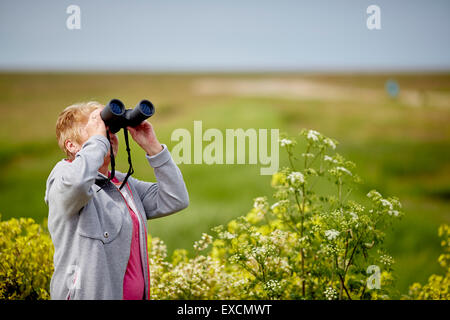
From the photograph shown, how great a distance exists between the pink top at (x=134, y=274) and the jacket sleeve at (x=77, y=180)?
0.32 metres

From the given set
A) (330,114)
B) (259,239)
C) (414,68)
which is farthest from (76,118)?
(414,68)

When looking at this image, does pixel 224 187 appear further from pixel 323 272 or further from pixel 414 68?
pixel 414 68

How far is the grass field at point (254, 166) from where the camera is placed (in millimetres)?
6922

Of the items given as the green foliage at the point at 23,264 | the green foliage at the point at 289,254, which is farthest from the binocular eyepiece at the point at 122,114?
the green foliage at the point at 23,264

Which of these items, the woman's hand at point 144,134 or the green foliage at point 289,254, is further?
the green foliage at point 289,254

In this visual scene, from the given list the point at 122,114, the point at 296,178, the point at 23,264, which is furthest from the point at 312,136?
the point at 23,264

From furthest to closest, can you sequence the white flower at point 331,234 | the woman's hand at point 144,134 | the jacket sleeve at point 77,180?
the white flower at point 331,234
the woman's hand at point 144,134
the jacket sleeve at point 77,180

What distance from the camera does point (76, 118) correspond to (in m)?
2.05

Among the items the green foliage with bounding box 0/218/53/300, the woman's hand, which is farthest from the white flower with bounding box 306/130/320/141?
the green foliage with bounding box 0/218/53/300

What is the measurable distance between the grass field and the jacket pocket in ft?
2.51

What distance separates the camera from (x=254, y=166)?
37.8ft

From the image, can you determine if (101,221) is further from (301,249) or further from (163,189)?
(301,249)

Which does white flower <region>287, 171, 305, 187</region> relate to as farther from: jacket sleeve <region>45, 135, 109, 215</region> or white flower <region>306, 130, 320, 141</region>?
jacket sleeve <region>45, 135, 109, 215</region>

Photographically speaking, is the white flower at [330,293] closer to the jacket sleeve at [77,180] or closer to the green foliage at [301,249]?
the green foliage at [301,249]
